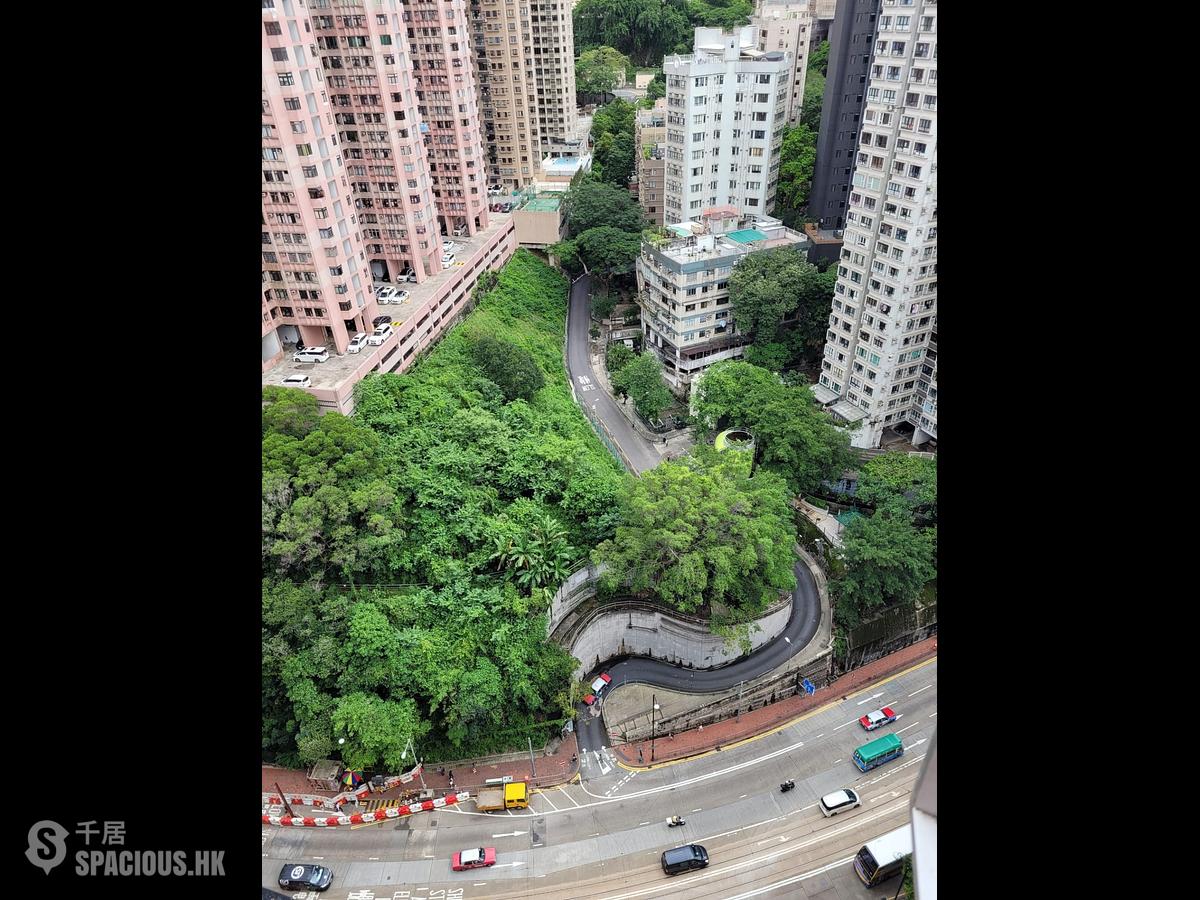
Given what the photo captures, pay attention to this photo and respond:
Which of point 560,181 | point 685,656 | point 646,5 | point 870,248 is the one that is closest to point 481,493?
point 685,656

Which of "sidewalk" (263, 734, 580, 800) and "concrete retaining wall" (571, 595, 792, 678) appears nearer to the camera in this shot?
"sidewalk" (263, 734, 580, 800)

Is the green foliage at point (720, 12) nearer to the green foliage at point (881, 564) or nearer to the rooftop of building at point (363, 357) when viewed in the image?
the rooftop of building at point (363, 357)

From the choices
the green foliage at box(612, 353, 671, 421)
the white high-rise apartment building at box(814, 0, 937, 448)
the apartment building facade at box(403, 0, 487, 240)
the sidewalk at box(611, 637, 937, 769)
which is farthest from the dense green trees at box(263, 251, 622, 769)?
the apartment building facade at box(403, 0, 487, 240)

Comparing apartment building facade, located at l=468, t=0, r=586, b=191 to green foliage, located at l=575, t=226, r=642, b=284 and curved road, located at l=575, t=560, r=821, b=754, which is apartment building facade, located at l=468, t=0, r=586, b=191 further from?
curved road, located at l=575, t=560, r=821, b=754

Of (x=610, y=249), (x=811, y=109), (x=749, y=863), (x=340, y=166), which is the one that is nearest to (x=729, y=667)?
(x=749, y=863)

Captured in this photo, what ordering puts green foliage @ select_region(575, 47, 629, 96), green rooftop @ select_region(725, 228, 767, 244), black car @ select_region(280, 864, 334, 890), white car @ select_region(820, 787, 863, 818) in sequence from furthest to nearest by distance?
green foliage @ select_region(575, 47, 629, 96) < green rooftop @ select_region(725, 228, 767, 244) < white car @ select_region(820, 787, 863, 818) < black car @ select_region(280, 864, 334, 890)

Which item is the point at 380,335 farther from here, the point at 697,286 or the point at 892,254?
the point at 892,254

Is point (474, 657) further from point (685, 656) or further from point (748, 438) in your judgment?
point (748, 438)

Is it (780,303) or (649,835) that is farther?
(780,303)
